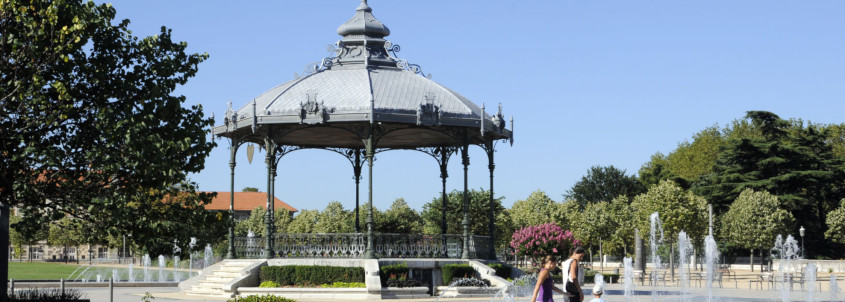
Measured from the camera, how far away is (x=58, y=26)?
58.4 ft

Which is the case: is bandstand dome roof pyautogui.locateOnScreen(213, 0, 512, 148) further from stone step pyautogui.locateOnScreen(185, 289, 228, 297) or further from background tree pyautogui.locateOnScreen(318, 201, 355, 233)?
background tree pyautogui.locateOnScreen(318, 201, 355, 233)

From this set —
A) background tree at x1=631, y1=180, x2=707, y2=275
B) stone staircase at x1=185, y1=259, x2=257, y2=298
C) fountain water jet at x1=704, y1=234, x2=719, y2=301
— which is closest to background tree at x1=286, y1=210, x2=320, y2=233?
background tree at x1=631, y1=180, x2=707, y2=275

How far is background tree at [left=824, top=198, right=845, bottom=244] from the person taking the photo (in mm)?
71312

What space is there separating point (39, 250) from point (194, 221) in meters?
127

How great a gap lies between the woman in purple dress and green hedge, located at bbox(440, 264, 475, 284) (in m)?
16.4

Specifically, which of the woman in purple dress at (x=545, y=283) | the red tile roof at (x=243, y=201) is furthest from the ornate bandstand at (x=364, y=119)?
the red tile roof at (x=243, y=201)

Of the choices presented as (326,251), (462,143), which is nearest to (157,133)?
(326,251)

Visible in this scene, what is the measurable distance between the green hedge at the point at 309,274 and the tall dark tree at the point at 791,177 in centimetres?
5223

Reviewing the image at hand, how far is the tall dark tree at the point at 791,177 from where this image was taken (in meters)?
75.9

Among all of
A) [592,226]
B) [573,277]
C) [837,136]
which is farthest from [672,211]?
[573,277]

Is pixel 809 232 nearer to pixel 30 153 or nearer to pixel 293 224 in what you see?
pixel 293 224

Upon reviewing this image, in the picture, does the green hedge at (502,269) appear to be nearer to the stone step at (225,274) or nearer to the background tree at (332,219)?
the stone step at (225,274)

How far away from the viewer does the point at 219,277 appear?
107 ft

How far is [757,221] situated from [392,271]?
4441cm
